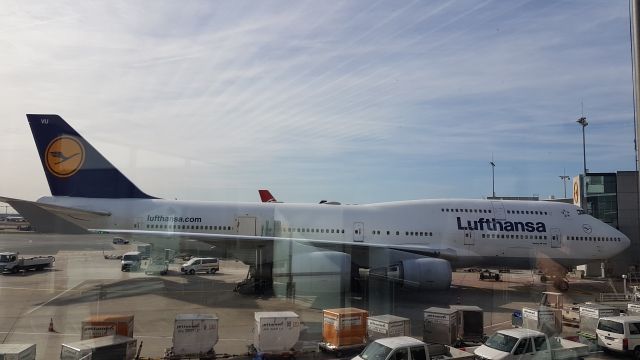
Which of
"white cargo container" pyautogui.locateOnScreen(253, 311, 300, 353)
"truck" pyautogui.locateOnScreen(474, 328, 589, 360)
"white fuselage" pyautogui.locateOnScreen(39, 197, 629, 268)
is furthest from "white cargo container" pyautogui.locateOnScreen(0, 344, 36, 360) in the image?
"white fuselage" pyautogui.locateOnScreen(39, 197, 629, 268)

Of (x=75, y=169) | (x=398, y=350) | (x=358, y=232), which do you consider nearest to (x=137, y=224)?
(x=75, y=169)

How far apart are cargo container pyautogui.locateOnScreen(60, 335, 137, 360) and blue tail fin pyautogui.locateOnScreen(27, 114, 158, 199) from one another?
8.27 m

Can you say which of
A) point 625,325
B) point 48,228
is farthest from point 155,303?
point 625,325

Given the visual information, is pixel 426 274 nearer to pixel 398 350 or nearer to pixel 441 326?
pixel 441 326

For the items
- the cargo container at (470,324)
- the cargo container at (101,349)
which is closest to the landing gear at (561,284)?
the cargo container at (470,324)

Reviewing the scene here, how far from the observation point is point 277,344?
7.44 metres

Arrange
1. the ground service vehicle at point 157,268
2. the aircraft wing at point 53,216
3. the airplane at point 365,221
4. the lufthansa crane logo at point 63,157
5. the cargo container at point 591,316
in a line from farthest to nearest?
the ground service vehicle at point 157,268
the airplane at point 365,221
the lufthansa crane logo at point 63,157
the aircraft wing at point 53,216
the cargo container at point 591,316

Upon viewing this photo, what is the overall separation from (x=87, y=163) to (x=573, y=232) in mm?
16487

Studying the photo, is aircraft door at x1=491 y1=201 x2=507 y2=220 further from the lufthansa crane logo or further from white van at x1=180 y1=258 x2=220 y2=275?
the lufthansa crane logo

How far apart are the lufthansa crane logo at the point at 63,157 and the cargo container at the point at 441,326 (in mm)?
11820

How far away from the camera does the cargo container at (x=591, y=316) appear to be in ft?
29.4

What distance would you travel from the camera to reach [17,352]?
5.81m

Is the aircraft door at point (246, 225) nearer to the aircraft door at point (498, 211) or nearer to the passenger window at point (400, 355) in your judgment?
the aircraft door at point (498, 211)

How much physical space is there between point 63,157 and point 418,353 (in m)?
13.6
